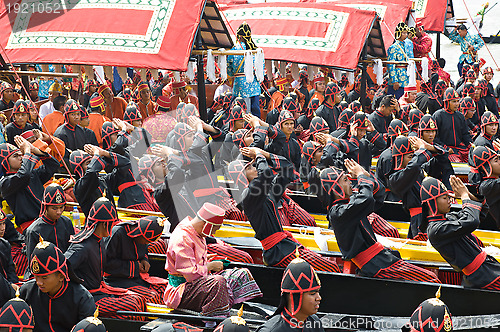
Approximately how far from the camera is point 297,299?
3.72 meters

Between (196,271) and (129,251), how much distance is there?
858 millimetres

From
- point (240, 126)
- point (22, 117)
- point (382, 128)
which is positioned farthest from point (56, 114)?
point (382, 128)

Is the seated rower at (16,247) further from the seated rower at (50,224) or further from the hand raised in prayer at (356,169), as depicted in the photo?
the hand raised in prayer at (356,169)

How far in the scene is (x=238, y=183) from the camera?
711 cm

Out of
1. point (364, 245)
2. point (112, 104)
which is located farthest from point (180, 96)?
point (364, 245)

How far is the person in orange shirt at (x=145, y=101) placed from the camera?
11914 mm

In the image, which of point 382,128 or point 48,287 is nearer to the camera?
point 48,287

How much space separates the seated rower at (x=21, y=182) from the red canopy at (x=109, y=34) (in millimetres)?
2065

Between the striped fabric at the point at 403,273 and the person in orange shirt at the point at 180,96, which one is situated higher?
the striped fabric at the point at 403,273

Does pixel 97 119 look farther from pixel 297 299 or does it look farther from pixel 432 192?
pixel 297 299

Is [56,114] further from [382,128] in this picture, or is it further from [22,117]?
[382,128]

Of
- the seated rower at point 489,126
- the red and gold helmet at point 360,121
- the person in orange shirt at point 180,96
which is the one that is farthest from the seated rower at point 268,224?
the person in orange shirt at point 180,96

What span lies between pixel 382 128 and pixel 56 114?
4936 mm

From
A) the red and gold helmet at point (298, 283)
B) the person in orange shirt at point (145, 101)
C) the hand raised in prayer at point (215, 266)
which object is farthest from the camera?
the person in orange shirt at point (145, 101)
